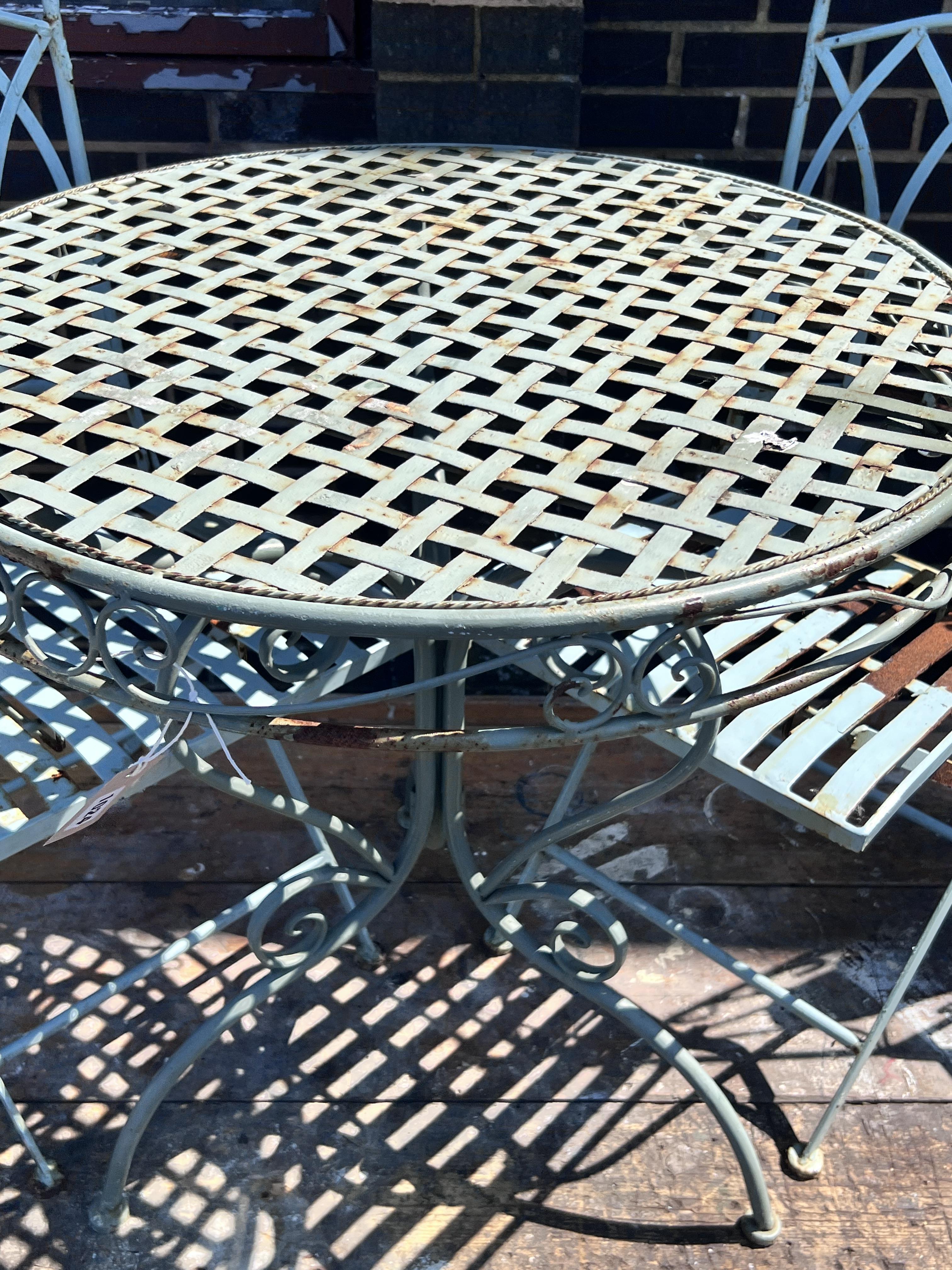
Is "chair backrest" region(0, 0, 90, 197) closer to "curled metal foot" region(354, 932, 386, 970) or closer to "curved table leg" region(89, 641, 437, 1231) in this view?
A: "curved table leg" region(89, 641, 437, 1231)

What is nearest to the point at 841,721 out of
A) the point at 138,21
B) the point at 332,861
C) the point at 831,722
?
the point at 831,722

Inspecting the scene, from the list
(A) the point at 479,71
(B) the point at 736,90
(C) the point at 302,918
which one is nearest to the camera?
(C) the point at 302,918

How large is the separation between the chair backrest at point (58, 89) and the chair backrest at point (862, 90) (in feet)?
4.40

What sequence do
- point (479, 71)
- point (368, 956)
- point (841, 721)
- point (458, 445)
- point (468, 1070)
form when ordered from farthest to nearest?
point (479, 71) < point (368, 956) < point (468, 1070) < point (841, 721) < point (458, 445)

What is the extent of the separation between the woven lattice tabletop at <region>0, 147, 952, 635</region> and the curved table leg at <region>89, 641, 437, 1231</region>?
316 mm

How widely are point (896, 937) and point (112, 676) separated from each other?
155 cm

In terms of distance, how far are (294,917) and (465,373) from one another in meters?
0.80

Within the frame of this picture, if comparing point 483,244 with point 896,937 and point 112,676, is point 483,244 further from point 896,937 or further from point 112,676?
point 896,937

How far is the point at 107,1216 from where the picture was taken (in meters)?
1.66

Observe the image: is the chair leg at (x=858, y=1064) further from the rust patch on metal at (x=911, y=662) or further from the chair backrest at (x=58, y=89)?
the chair backrest at (x=58, y=89)

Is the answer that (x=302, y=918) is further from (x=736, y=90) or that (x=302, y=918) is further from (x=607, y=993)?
(x=736, y=90)

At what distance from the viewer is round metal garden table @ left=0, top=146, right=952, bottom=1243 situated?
3.84 feet

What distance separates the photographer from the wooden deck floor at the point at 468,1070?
1.68 m

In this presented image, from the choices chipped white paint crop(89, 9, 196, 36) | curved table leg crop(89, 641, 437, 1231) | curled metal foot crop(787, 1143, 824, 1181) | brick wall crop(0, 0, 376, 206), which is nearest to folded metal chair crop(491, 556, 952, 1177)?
curled metal foot crop(787, 1143, 824, 1181)
